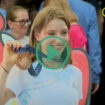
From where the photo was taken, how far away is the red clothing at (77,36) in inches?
31.2

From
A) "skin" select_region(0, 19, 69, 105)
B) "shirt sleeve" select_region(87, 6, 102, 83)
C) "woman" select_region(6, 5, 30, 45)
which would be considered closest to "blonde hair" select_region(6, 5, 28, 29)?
"woman" select_region(6, 5, 30, 45)

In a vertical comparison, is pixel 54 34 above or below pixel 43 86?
above

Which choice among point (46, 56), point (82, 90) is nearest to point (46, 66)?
point (46, 56)

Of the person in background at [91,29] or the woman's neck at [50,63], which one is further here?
the person in background at [91,29]

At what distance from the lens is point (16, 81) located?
2.42 ft

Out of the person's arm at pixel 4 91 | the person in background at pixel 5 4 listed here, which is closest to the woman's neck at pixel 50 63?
the person's arm at pixel 4 91

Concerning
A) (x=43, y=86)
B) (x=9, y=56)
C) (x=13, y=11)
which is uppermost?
(x=13, y=11)

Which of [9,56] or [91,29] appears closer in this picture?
[9,56]

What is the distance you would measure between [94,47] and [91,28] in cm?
6

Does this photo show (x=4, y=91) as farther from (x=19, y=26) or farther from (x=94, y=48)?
(x=94, y=48)

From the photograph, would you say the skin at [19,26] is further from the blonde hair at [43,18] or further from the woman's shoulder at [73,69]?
the woman's shoulder at [73,69]

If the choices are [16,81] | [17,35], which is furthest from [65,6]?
Answer: [16,81]

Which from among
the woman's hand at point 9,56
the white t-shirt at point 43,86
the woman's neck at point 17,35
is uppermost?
the woman's neck at point 17,35

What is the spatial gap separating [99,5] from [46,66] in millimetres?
307
